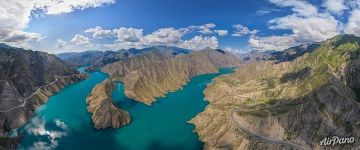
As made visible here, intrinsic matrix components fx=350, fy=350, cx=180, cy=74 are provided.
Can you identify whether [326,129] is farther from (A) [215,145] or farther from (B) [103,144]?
(B) [103,144]

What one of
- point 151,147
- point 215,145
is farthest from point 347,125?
point 151,147

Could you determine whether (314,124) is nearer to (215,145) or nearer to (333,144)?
(333,144)

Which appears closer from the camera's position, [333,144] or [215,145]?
[333,144]

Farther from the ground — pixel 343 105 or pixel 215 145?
pixel 343 105

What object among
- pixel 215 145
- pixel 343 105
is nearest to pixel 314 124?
pixel 343 105

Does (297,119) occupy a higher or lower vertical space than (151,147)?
higher

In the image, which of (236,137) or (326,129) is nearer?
(326,129)

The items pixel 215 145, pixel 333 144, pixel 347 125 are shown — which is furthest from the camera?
pixel 215 145

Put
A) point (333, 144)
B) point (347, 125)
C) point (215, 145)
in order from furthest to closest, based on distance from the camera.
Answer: point (215, 145) → point (347, 125) → point (333, 144)
